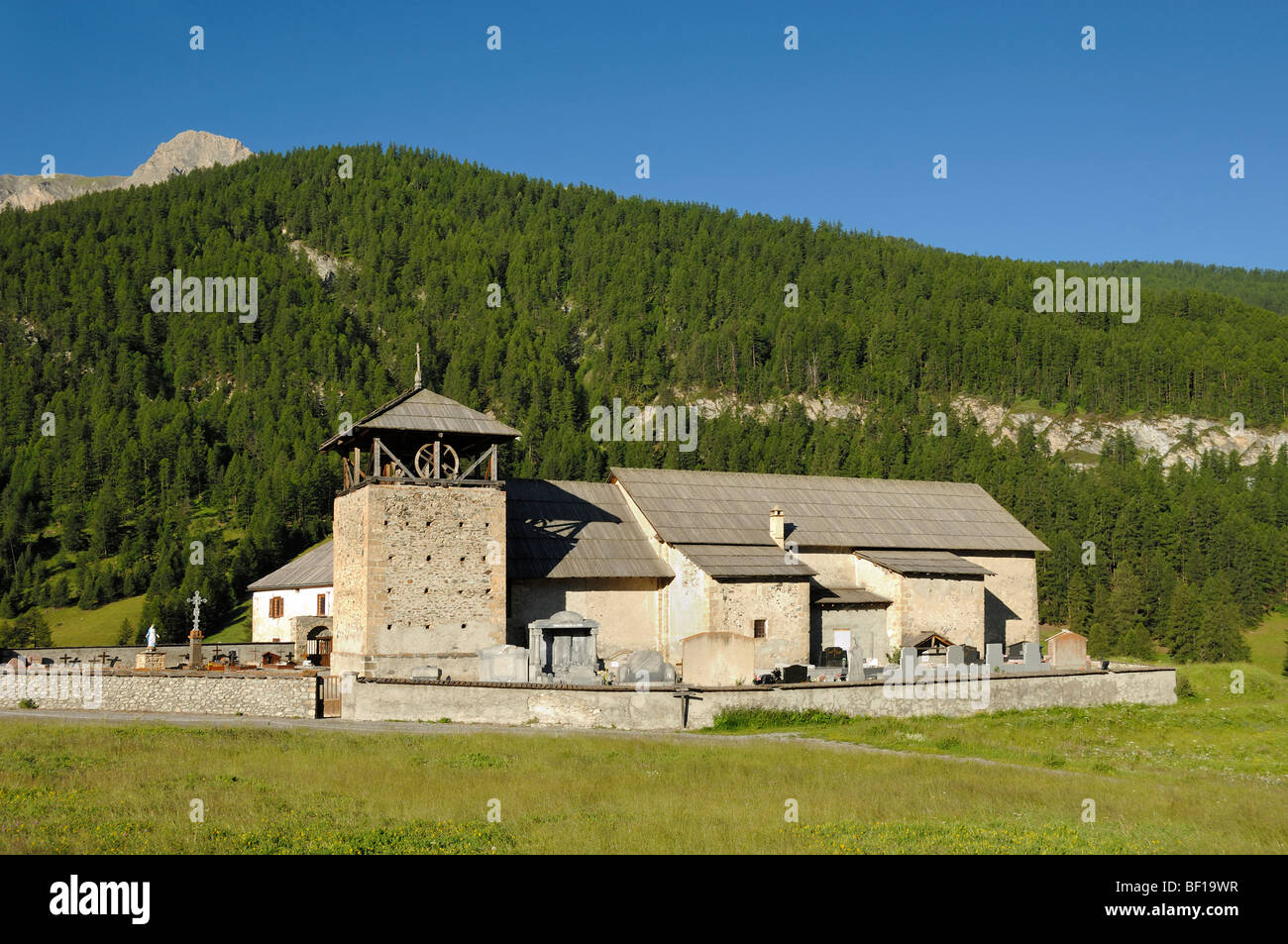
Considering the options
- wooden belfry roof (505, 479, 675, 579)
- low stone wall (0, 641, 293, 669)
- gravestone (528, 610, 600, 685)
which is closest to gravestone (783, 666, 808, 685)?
gravestone (528, 610, 600, 685)

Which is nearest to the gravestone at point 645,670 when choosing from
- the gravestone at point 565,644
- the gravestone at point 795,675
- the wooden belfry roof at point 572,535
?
the gravestone at point 565,644

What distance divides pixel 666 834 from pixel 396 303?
551 ft

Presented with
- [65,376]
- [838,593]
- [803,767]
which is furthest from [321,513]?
[803,767]

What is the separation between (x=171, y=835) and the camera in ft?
48.4

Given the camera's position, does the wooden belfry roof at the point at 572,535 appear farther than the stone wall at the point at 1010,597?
No

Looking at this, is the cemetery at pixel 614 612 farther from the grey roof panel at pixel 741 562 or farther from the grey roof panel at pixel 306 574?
the grey roof panel at pixel 306 574

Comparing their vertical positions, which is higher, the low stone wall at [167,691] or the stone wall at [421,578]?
the stone wall at [421,578]

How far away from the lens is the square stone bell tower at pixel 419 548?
1284 inches

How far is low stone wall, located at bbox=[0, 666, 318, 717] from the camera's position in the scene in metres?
29.4

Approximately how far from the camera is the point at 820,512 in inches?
1805

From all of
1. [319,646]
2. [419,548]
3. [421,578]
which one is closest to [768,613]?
[421,578]

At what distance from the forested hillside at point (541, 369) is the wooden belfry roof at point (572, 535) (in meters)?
42.3

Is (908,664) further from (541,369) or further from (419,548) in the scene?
(541,369)
